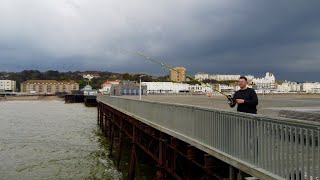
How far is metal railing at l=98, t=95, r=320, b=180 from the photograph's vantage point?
215 inches

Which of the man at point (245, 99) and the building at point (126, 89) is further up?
the building at point (126, 89)

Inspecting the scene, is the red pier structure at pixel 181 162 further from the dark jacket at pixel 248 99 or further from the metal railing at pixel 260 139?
the dark jacket at pixel 248 99

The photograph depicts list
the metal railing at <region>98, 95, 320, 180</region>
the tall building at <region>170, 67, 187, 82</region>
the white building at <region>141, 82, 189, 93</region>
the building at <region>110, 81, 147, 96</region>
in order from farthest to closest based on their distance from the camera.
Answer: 1. the white building at <region>141, 82, 189, 93</region>
2. the building at <region>110, 81, 147, 96</region>
3. the tall building at <region>170, 67, 187, 82</region>
4. the metal railing at <region>98, 95, 320, 180</region>

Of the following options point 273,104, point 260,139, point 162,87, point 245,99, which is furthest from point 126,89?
point 260,139

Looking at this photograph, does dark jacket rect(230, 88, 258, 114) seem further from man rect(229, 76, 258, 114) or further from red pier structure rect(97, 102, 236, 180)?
red pier structure rect(97, 102, 236, 180)

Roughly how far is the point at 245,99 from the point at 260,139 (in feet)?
4.92

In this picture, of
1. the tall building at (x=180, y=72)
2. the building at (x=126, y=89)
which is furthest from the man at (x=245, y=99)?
the building at (x=126, y=89)

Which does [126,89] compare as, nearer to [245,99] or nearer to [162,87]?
[162,87]

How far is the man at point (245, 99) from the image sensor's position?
25.7 ft

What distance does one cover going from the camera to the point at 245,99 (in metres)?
7.90

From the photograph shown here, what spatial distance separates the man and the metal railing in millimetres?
363

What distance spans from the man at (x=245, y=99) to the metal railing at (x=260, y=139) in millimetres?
363

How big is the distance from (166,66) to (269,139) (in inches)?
265

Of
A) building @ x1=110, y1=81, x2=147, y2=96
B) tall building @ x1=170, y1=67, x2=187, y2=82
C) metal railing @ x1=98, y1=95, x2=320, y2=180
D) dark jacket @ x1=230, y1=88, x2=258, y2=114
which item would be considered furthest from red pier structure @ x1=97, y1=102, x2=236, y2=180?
building @ x1=110, y1=81, x2=147, y2=96
